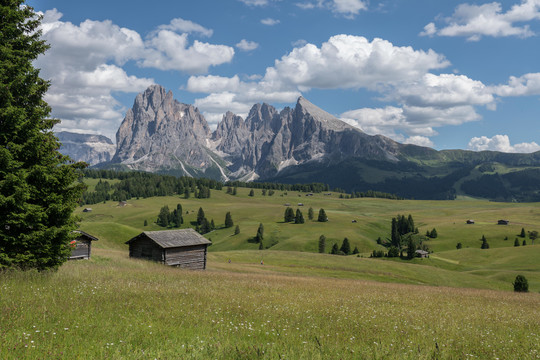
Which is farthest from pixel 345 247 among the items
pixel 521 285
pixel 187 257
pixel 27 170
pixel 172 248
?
pixel 27 170

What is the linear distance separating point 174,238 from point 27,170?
31.1 metres

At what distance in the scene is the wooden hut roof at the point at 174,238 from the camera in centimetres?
4253

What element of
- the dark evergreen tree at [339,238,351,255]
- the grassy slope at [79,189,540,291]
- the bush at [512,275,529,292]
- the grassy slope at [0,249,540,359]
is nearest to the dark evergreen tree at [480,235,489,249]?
the grassy slope at [79,189,540,291]

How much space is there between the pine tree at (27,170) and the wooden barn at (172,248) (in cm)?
2734

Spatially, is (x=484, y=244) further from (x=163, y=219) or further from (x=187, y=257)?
(x=163, y=219)

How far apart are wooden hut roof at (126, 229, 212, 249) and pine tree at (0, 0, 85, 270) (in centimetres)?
2723

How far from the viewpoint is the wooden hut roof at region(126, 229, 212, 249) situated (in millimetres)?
42531

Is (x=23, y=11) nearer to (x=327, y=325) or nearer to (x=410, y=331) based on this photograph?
(x=327, y=325)

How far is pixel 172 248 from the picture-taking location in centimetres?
4300

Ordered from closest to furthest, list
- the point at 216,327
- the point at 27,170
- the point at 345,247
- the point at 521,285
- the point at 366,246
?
1. the point at 216,327
2. the point at 27,170
3. the point at 521,285
4. the point at 345,247
5. the point at 366,246

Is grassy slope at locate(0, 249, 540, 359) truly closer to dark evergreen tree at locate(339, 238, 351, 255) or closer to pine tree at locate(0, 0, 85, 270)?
pine tree at locate(0, 0, 85, 270)

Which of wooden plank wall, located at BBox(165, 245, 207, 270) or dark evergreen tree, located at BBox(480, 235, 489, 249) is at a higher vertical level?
wooden plank wall, located at BBox(165, 245, 207, 270)

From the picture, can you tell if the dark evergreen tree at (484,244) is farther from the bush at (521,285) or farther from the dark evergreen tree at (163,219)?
the dark evergreen tree at (163,219)

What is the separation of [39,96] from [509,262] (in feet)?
345
